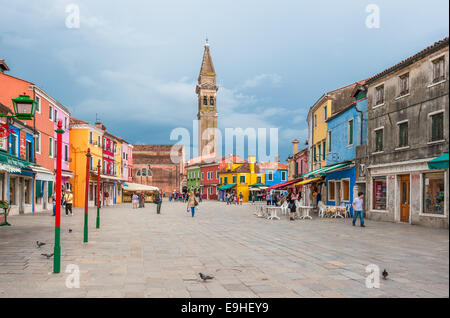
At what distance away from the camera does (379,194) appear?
20688mm

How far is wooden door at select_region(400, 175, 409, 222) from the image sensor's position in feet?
59.9

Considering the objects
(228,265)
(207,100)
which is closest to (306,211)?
(228,265)

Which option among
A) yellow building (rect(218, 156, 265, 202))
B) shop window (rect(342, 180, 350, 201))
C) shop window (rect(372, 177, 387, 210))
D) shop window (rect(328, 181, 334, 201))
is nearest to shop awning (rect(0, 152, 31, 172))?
shop window (rect(372, 177, 387, 210))

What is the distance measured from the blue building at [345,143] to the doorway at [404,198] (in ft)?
13.2

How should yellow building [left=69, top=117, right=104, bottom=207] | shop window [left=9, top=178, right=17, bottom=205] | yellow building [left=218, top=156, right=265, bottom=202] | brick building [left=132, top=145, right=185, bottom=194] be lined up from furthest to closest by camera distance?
brick building [left=132, top=145, right=185, bottom=194] → yellow building [left=218, top=156, right=265, bottom=202] → yellow building [left=69, top=117, right=104, bottom=207] → shop window [left=9, top=178, right=17, bottom=205]

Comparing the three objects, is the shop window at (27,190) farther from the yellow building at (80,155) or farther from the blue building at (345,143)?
the blue building at (345,143)

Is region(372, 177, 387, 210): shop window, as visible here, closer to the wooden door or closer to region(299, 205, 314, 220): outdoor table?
the wooden door

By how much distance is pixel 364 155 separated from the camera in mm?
22219

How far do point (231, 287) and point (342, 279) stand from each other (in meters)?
1.89

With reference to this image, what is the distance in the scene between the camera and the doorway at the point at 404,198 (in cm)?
1824

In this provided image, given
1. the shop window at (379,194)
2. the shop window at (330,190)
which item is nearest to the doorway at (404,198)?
the shop window at (379,194)

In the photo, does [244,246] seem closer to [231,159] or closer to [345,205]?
[345,205]

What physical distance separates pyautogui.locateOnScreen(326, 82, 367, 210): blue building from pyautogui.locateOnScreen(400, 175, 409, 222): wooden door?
402cm
